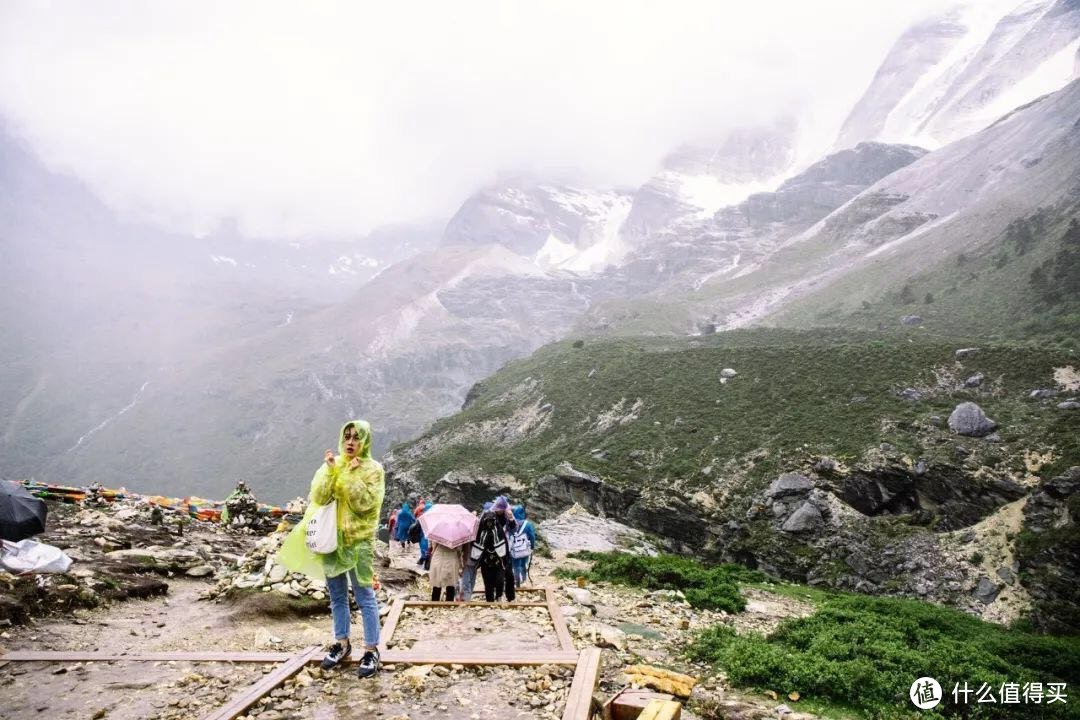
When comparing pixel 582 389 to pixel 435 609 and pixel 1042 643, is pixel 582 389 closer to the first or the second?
pixel 1042 643

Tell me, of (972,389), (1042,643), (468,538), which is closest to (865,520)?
(972,389)

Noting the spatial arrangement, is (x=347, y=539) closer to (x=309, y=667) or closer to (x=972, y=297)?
(x=309, y=667)

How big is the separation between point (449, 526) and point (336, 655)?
504 centimetres

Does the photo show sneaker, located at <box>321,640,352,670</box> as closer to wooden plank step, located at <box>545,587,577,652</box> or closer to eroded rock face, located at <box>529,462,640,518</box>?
wooden plank step, located at <box>545,587,577,652</box>

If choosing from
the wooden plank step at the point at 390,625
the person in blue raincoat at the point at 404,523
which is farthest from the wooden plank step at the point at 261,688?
the person in blue raincoat at the point at 404,523

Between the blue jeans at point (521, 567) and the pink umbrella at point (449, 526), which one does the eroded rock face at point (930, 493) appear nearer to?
the blue jeans at point (521, 567)

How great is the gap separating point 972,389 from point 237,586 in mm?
43907

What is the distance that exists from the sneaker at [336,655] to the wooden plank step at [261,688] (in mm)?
194

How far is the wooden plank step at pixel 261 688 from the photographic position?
495cm

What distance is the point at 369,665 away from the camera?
5945 millimetres

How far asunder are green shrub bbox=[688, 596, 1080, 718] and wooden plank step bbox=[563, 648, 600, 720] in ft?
8.23

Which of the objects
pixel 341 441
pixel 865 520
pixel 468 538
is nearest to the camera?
pixel 341 441

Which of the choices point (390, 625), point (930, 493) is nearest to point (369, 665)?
point (390, 625)

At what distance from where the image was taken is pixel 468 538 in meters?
11.2
